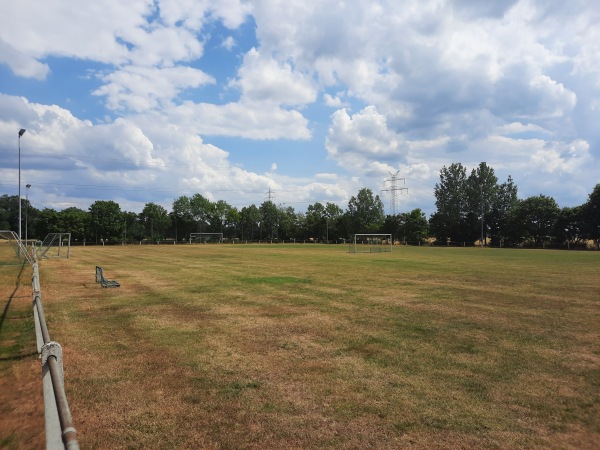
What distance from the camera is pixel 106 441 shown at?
4672 mm

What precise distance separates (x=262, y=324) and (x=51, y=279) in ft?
52.6

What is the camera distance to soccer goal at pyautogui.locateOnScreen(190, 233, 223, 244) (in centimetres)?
11706

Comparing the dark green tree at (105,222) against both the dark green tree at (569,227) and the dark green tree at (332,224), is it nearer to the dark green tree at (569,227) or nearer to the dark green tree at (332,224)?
the dark green tree at (332,224)

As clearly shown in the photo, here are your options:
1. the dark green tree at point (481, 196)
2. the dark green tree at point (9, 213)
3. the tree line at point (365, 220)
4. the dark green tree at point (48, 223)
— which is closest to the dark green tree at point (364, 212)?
the tree line at point (365, 220)

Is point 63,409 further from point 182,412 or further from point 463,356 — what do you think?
point 463,356

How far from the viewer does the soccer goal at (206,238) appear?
384ft

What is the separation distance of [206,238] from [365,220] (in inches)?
1944

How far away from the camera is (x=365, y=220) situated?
390ft

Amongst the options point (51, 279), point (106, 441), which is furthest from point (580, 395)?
point (51, 279)

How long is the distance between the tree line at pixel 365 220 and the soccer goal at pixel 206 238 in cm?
614

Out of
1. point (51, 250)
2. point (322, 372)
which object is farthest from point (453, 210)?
point (322, 372)

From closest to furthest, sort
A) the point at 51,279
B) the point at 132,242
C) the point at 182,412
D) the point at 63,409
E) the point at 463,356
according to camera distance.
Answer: the point at 63,409
the point at 182,412
the point at 463,356
the point at 51,279
the point at 132,242

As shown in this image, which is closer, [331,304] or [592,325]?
[592,325]

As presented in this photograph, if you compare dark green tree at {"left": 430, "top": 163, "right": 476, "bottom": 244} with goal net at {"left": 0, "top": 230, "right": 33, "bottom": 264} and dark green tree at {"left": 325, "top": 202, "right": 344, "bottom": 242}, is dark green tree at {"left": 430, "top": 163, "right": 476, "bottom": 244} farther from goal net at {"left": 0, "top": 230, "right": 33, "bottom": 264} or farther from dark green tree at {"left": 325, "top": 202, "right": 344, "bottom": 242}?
goal net at {"left": 0, "top": 230, "right": 33, "bottom": 264}
